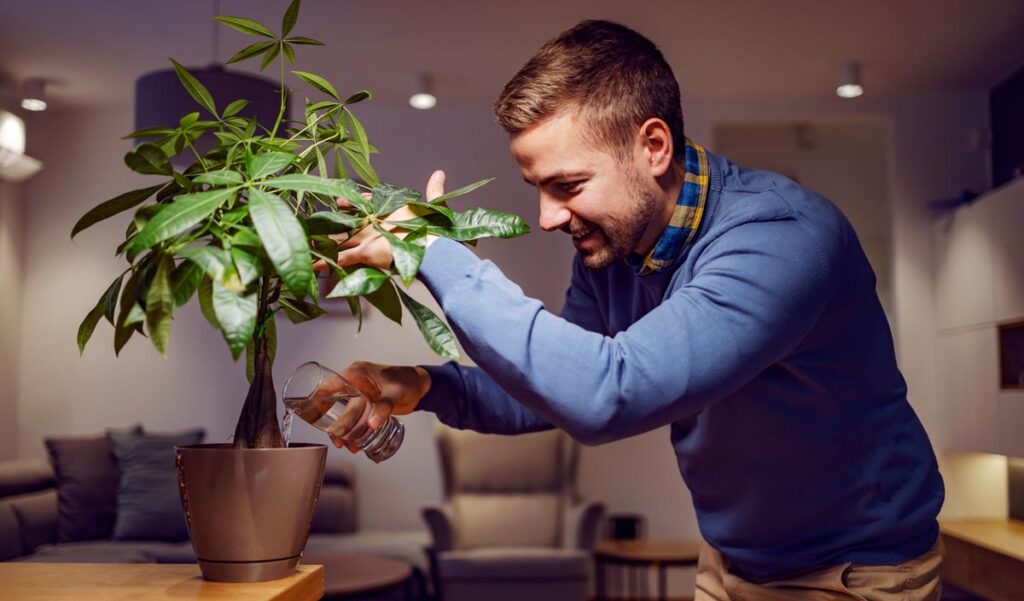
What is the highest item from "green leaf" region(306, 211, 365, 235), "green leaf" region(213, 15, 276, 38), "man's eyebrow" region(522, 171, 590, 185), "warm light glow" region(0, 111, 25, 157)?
"warm light glow" region(0, 111, 25, 157)

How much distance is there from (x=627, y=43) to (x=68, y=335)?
5516 millimetres

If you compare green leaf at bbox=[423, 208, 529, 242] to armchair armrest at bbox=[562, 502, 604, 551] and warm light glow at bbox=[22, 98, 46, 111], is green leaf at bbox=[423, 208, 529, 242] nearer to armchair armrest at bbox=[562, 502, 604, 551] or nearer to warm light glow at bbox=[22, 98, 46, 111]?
armchair armrest at bbox=[562, 502, 604, 551]

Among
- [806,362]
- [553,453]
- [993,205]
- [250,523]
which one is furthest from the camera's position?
[553,453]

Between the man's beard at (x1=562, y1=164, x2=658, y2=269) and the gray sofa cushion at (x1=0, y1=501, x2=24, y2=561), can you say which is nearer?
the man's beard at (x1=562, y1=164, x2=658, y2=269)

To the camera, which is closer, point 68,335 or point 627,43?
point 627,43

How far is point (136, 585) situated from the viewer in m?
0.99

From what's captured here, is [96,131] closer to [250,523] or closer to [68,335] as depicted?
[68,335]

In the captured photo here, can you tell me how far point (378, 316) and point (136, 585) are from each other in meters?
4.94

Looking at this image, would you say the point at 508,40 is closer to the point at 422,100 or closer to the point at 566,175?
the point at 422,100

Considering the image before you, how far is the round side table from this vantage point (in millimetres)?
A: 3621

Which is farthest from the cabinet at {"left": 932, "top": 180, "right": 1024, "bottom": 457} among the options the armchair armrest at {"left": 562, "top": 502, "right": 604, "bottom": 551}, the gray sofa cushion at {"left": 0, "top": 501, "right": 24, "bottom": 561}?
the gray sofa cushion at {"left": 0, "top": 501, "right": 24, "bottom": 561}

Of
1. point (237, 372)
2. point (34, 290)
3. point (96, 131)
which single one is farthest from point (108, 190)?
point (237, 372)

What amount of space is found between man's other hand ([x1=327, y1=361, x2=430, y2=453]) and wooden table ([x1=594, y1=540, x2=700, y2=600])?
11.4 ft

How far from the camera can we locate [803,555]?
4.17 feet
